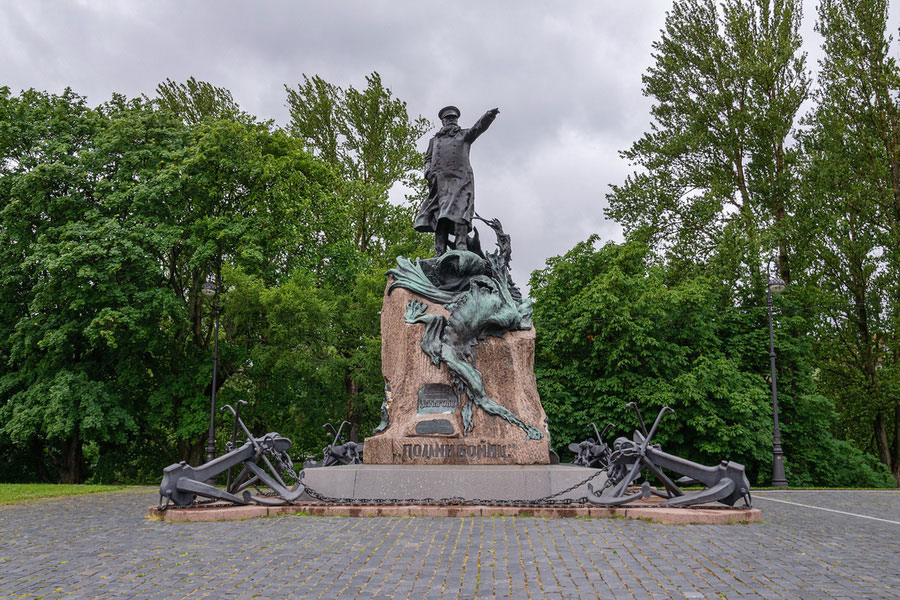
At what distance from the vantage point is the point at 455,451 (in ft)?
34.8

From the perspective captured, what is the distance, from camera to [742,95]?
2491 centimetres

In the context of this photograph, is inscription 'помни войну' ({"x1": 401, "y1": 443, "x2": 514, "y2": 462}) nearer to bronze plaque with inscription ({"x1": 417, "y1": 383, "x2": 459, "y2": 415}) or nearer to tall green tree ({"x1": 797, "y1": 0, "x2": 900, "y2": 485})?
bronze plaque with inscription ({"x1": 417, "y1": 383, "x2": 459, "y2": 415})

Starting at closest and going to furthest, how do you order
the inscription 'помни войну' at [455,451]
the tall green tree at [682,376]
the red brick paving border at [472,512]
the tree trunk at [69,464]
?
the red brick paving border at [472,512], the inscription 'помни войну' at [455,451], the tall green tree at [682,376], the tree trunk at [69,464]

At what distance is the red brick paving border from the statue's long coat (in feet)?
19.8

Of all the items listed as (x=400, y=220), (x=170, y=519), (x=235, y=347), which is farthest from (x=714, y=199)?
(x=170, y=519)

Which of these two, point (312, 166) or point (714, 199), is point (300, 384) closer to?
point (312, 166)

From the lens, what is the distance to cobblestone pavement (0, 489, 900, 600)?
15.9 feet

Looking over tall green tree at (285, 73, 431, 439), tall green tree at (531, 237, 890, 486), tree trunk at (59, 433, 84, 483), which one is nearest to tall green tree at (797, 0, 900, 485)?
tall green tree at (531, 237, 890, 486)

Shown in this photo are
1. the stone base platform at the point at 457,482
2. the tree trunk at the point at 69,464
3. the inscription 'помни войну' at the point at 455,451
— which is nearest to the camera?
the stone base platform at the point at 457,482

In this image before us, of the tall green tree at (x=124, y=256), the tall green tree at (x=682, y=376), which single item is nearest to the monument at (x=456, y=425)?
the tall green tree at (x=682, y=376)

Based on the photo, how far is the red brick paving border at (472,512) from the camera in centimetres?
795

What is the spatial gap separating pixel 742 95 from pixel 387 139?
531 inches

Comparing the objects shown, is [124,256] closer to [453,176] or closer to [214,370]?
[214,370]

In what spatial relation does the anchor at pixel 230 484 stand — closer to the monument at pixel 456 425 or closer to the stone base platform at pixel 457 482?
the monument at pixel 456 425
